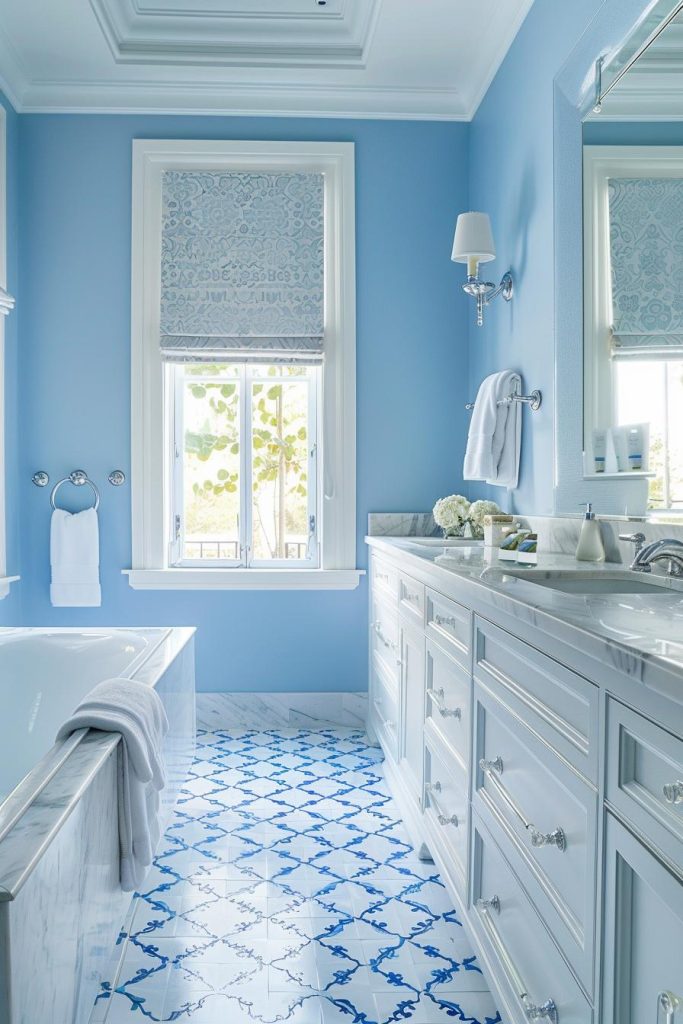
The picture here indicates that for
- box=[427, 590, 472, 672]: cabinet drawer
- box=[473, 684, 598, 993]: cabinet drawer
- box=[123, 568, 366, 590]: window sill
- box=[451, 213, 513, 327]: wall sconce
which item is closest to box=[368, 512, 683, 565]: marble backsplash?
box=[123, 568, 366, 590]: window sill

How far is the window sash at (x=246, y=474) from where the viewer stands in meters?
3.78

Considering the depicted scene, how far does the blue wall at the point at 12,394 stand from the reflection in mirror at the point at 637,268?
2.34 m

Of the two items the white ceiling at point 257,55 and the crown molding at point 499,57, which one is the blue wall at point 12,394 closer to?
the white ceiling at point 257,55

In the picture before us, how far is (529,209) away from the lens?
287 centimetres

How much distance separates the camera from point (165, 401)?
3.70 metres

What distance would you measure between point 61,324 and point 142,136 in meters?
0.88

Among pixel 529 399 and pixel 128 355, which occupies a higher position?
pixel 128 355

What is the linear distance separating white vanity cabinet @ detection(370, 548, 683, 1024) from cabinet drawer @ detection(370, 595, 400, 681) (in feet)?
1.80

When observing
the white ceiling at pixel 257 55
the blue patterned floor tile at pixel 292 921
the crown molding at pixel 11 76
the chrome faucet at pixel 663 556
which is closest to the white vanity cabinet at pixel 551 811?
the blue patterned floor tile at pixel 292 921

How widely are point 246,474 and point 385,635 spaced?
1.11m

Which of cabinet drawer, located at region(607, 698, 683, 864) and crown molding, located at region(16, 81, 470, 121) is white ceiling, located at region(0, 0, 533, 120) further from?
cabinet drawer, located at region(607, 698, 683, 864)

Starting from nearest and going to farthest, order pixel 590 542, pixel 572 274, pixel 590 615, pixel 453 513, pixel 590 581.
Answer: pixel 590 615 < pixel 590 581 < pixel 590 542 < pixel 572 274 < pixel 453 513

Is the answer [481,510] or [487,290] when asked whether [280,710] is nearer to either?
[481,510]

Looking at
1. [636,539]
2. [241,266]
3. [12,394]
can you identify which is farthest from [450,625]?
[12,394]
